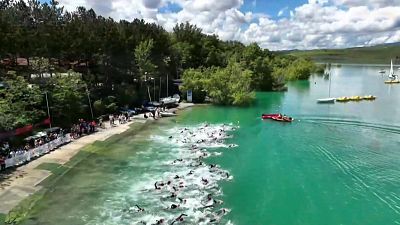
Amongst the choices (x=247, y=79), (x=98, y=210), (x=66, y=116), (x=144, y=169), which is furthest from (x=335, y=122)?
(x=98, y=210)

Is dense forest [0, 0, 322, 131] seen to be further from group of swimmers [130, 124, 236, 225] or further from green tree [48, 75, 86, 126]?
group of swimmers [130, 124, 236, 225]

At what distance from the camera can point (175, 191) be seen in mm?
39375

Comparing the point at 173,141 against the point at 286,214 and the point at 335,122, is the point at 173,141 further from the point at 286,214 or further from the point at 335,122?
the point at 335,122

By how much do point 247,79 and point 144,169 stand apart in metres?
62.5

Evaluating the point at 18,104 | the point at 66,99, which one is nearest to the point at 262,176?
the point at 18,104

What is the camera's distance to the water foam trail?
112ft

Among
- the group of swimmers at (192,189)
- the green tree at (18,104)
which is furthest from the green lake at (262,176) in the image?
the green tree at (18,104)

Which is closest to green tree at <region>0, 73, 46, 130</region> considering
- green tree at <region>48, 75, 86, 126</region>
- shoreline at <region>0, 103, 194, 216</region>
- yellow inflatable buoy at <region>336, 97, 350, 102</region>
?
green tree at <region>48, 75, 86, 126</region>

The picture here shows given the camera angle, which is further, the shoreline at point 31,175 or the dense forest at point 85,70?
the dense forest at point 85,70

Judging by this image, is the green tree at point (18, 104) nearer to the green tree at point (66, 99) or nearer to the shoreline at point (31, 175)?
the green tree at point (66, 99)

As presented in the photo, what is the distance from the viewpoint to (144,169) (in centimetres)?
4700

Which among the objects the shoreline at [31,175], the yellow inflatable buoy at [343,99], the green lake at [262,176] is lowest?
the green lake at [262,176]

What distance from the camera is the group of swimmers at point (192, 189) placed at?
34.1 meters

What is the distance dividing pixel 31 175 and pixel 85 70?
44.3 m
